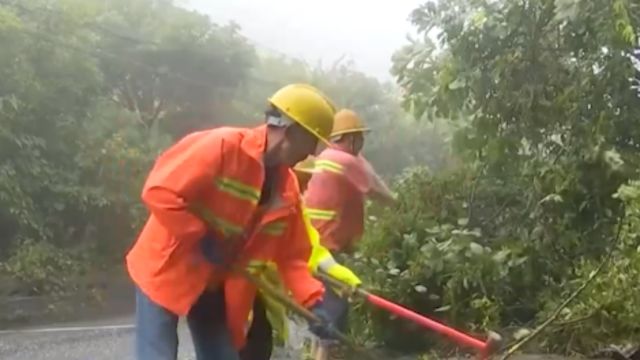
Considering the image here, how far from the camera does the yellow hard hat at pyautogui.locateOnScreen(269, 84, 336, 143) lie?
12.2 ft

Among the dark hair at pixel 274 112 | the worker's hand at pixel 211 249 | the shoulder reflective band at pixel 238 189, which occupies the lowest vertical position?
the worker's hand at pixel 211 249

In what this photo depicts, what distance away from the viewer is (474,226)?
24.7 ft

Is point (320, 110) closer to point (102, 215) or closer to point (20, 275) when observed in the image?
point (20, 275)

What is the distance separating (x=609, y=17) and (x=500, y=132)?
136cm

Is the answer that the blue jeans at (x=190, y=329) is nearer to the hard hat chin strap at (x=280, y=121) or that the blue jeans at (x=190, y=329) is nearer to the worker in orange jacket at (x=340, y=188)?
the hard hat chin strap at (x=280, y=121)

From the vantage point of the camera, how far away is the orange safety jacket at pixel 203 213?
363 centimetres

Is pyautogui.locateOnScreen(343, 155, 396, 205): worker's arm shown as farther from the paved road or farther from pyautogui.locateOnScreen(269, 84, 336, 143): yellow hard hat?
pyautogui.locateOnScreen(269, 84, 336, 143): yellow hard hat

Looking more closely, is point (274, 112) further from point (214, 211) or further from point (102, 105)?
point (102, 105)

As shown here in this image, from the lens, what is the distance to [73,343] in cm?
1028

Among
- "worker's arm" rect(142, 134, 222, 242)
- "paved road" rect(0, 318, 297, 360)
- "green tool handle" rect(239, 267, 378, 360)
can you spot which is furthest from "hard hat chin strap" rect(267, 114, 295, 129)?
"paved road" rect(0, 318, 297, 360)

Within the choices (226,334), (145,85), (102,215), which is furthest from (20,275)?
(226,334)

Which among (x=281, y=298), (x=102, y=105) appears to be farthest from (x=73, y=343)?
(x=102, y=105)

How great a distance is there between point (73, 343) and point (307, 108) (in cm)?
711

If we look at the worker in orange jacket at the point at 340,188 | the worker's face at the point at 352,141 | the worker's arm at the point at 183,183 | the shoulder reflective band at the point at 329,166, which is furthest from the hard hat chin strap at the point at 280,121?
the worker's face at the point at 352,141
